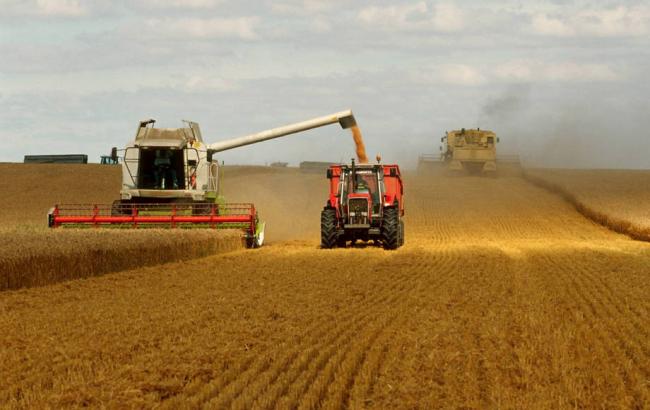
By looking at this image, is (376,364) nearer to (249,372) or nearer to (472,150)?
(249,372)

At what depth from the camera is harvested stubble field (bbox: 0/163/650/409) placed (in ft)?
22.3

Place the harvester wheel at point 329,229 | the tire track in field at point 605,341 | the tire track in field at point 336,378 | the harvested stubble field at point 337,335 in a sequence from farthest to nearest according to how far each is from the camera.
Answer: the harvester wheel at point 329,229 → the tire track in field at point 605,341 → the harvested stubble field at point 337,335 → the tire track in field at point 336,378

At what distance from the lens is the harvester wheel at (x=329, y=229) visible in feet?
72.4

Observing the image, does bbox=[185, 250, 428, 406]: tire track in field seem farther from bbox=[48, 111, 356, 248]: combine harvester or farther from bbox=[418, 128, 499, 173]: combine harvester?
bbox=[418, 128, 499, 173]: combine harvester

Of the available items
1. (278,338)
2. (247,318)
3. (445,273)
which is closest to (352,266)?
(445,273)

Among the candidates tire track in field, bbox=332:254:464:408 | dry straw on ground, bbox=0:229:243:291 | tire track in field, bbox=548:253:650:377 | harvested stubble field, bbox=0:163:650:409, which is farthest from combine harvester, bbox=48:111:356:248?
tire track in field, bbox=548:253:650:377

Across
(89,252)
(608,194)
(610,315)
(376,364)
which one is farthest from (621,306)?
(608,194)

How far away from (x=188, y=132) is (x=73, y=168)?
124 ft

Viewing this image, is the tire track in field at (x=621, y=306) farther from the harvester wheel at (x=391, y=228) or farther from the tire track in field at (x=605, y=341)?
the harvester wheel at (x=391, y=228)

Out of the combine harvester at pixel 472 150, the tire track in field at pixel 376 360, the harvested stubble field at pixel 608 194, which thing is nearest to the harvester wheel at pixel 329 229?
the tire track in field at pixel 376 360

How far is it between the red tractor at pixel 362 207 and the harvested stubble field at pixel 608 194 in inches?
392

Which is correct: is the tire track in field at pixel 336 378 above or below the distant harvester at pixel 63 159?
below

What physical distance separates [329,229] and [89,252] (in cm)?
738

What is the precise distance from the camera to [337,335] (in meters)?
9.37
